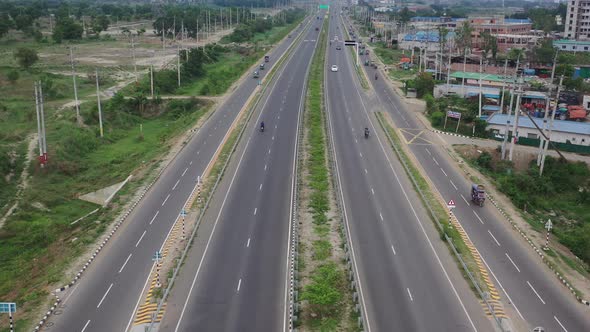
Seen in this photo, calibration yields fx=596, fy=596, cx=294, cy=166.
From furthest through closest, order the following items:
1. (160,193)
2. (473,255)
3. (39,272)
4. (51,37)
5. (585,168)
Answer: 1. (51,37)
2. (585,168)
3. (160,193)
4. (473,255)
5. (39,272)

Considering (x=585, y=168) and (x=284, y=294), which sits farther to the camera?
(x=585, y=168)

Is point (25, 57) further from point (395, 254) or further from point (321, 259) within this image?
point (395, 254)

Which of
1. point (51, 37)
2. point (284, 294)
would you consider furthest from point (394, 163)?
point (51, 37)

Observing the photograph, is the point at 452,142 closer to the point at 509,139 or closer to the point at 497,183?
the point at 509,139

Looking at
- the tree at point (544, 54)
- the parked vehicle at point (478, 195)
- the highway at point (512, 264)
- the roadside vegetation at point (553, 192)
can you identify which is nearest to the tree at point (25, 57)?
the highway at point (512, 264)

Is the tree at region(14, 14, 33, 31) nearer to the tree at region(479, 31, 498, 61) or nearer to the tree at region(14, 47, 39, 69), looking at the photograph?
the tree at region(14, 47, 39, 69)

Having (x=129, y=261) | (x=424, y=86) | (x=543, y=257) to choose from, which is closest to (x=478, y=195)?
(x=543, y=257)

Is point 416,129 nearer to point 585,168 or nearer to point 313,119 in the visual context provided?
point 313,119

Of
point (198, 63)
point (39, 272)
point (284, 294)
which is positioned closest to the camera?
point (284, 294)
